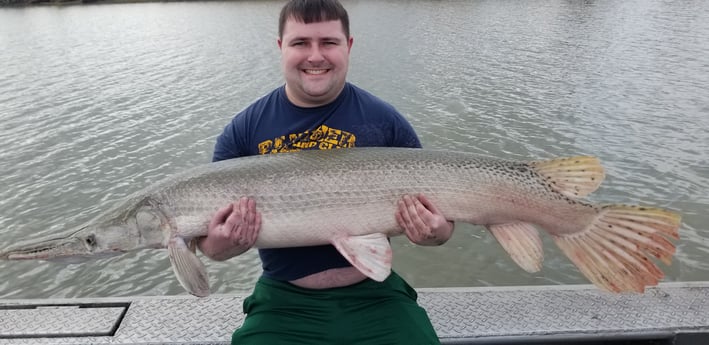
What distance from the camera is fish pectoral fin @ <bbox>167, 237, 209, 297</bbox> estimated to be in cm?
246

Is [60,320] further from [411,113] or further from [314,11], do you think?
[411,113]

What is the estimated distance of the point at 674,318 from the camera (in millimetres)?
2814

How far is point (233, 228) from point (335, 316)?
0.74m

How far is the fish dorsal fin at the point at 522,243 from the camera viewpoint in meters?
2.67

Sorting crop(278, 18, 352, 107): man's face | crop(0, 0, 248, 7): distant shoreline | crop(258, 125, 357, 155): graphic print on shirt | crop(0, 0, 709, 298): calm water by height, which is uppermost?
crop(0, 0, 248, 7): distant shoreline

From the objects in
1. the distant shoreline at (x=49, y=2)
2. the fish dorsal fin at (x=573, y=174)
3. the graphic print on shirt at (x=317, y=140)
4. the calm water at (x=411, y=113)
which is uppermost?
the distant shoreline at (x=49, y=2)

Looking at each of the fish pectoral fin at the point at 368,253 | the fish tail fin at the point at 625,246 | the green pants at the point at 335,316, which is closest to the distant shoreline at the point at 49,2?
the green pants at the point at 335,316

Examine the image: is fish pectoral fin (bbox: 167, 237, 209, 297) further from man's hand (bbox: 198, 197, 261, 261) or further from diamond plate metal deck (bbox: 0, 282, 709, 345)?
diamond plate metal deck (bbox: 0, 282, 709, 345)

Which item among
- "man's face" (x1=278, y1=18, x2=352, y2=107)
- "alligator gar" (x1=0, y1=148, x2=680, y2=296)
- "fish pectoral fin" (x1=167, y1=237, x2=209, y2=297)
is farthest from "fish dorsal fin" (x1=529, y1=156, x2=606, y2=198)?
"fish pectoral fin" (x1=167, y1=237, x2=209, y2=297)

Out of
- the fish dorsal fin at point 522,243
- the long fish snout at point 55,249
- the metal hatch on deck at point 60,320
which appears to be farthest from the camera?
the metal hatch on deck at point 60,320

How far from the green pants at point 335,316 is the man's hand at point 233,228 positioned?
1.22 ft

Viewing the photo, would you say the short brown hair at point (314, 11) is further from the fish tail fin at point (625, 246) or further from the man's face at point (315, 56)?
the fish tail fin at point (625, 246)

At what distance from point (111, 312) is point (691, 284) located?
3798mm

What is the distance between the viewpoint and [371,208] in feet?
8.71
